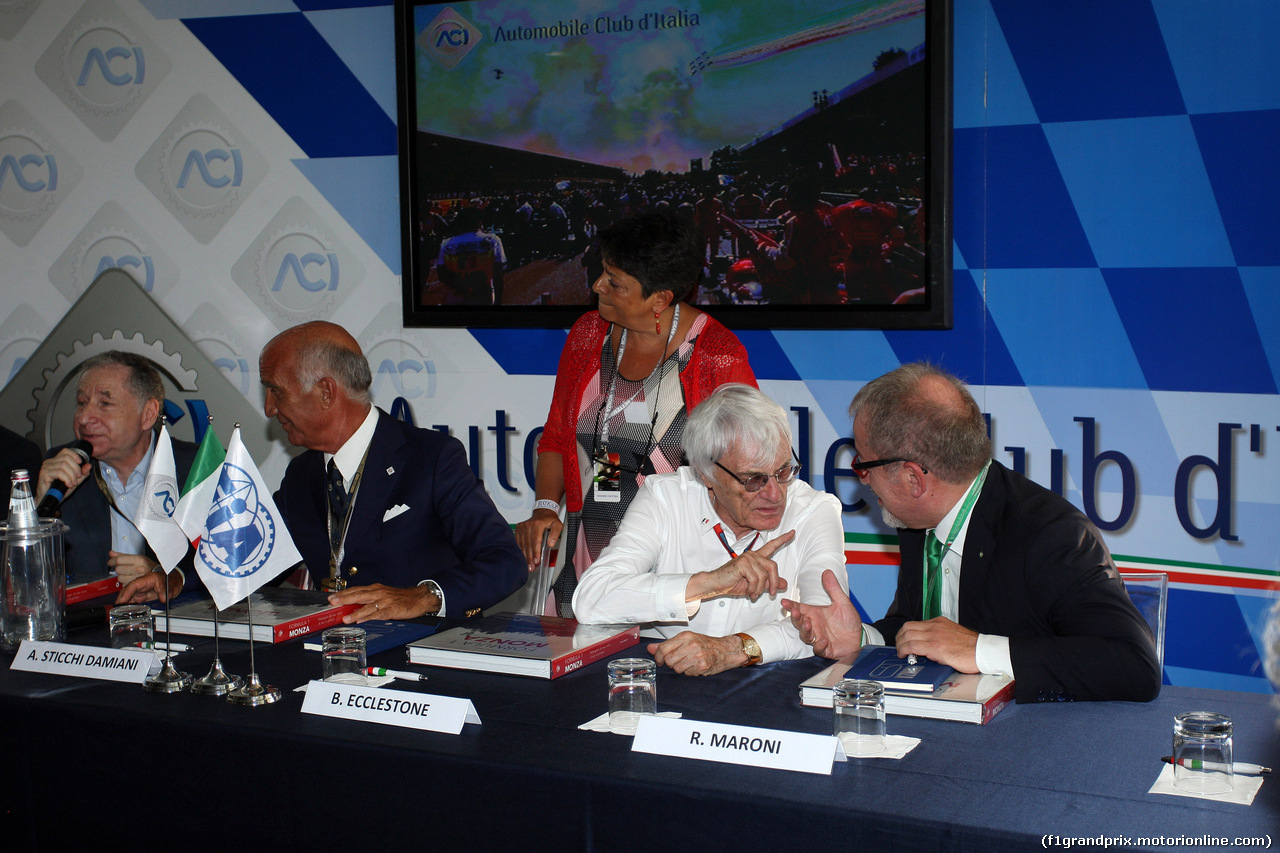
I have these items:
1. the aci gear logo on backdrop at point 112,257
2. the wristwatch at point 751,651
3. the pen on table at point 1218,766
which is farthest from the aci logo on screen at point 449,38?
the pen on table at point 1218,766

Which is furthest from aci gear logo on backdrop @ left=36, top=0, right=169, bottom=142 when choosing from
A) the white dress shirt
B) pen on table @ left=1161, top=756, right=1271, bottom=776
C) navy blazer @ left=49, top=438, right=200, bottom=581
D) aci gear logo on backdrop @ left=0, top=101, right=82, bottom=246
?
pen on table @ left=1161, top=756, right=1271, bottom=776

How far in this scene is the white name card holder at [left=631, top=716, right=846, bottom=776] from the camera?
5.45 feet

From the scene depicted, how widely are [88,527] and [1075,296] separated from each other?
10.8 feet

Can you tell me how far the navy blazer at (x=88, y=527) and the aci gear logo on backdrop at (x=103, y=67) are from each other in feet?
7.55

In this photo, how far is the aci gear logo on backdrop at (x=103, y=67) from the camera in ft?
16.9

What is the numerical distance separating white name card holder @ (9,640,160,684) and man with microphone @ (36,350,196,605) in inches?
39.8

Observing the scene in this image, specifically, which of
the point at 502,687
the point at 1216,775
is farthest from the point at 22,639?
the point at 1216,775

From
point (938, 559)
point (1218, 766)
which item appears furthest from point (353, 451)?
point (1218, 766)

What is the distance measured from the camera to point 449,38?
15.0 feet

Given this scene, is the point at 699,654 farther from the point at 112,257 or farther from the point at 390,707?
the point at 112,257

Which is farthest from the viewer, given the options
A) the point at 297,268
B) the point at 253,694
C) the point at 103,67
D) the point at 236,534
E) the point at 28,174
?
the point at 28,174

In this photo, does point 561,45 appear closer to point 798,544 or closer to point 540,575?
point 540,575

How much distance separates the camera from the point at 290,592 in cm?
290

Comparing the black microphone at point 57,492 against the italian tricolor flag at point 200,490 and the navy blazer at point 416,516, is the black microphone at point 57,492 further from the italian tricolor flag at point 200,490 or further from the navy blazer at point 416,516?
the italian tricolor flag at point 200,490
